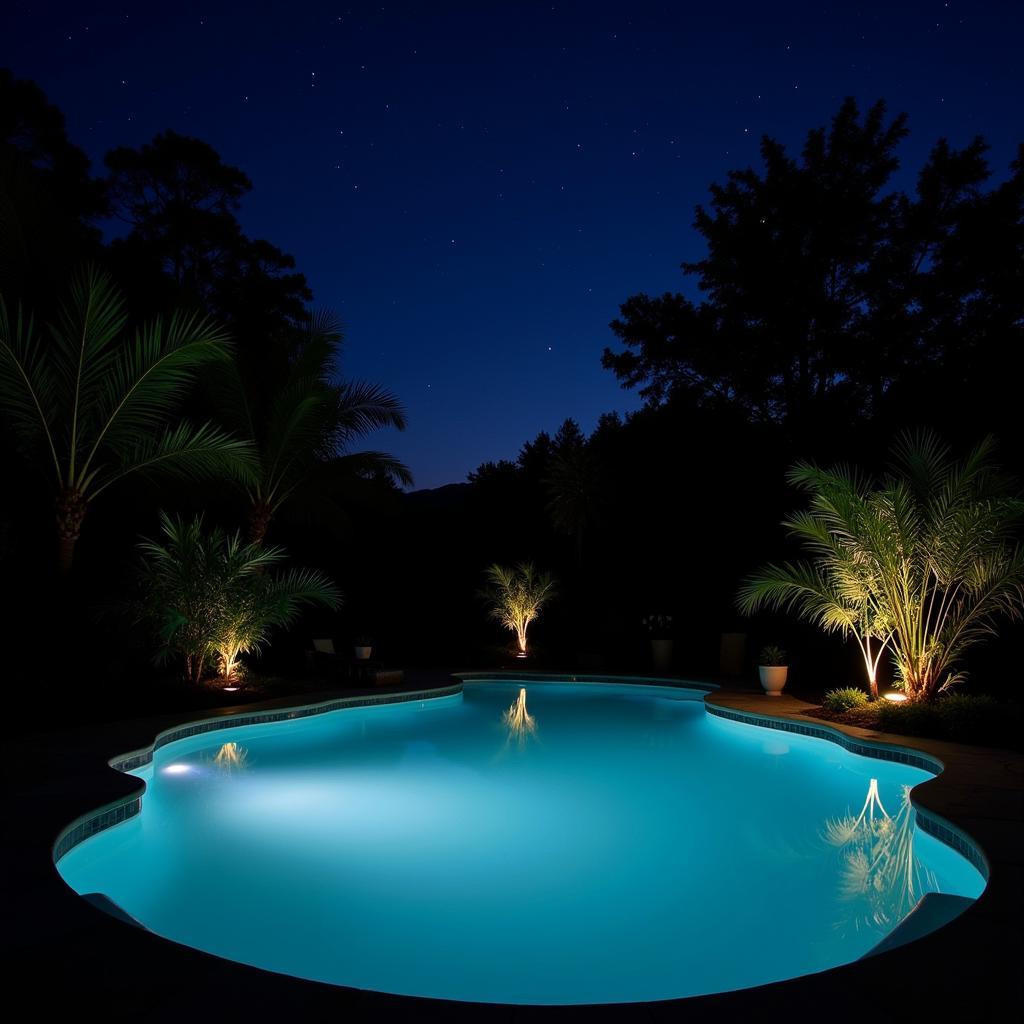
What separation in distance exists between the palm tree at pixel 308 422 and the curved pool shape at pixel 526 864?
16.0 ft

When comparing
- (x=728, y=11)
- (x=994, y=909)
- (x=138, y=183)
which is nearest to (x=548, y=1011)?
(x=994, y=909)

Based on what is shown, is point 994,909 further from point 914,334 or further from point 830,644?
point 914,334

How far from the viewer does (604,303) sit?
20688 mm

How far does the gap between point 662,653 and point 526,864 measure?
422 inches

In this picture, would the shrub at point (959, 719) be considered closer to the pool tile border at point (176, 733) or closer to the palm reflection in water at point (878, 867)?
the palm reflection in water at point (878, 867)

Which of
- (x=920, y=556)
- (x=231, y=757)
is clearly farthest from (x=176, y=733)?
(x=920, y=556)

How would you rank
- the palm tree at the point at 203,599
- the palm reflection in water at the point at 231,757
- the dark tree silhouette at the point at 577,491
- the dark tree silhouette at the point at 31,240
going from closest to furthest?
the palm reflection in water at the point at 231,757
the palm tree at the point at 203,599
the dark tree silhouette at the point at 31,240
the dark tree silhouette at the point at 577,491

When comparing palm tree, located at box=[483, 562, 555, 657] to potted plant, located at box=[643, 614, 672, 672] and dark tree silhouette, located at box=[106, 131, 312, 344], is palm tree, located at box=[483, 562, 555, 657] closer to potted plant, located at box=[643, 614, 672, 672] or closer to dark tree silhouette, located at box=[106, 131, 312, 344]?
potted plant, located at box=[643, 614, 672, 672]

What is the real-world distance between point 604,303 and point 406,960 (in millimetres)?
18853

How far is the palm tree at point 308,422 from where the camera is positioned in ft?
40.4

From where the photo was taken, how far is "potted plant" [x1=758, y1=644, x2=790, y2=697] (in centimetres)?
1131

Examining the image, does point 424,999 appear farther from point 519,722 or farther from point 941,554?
point 519,722

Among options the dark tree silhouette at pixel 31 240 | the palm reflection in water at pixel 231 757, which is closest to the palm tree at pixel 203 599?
the palm reflection in water at pixel 231 757

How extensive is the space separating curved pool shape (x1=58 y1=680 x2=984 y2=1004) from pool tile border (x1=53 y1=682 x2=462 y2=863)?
0.09 m
